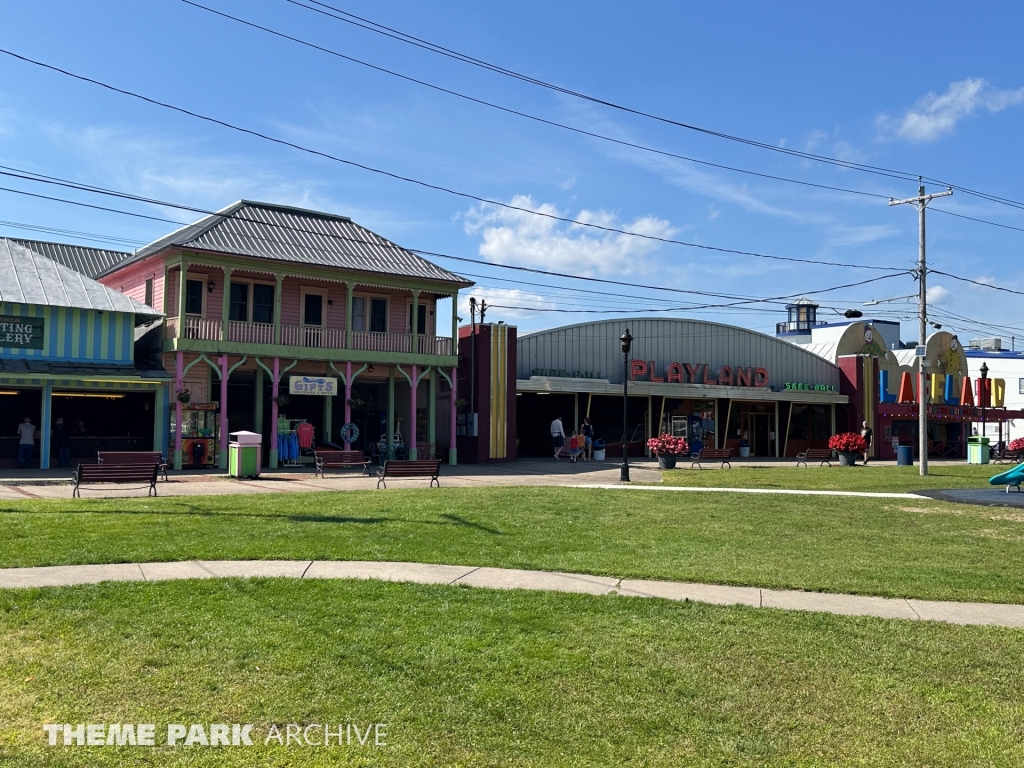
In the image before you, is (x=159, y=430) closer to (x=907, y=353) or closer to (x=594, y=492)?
(x=594, y=492)

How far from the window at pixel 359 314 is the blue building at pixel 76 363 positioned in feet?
22.7

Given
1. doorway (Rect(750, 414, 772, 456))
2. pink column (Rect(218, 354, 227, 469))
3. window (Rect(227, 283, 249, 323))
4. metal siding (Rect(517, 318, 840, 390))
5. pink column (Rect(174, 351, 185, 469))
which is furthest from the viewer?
doorway (Rect(750, 414, 772, 456))

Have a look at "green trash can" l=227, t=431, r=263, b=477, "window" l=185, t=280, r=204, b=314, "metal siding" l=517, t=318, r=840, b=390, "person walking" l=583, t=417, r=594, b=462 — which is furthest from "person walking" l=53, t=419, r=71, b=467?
"person walking" l=583, t=417, r=594, b=462

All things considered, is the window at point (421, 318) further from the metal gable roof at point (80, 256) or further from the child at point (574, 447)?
the metal gable roof at point (80, 256)

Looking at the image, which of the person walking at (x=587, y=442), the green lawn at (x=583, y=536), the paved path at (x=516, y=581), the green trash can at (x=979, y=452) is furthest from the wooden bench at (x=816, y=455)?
the paved path at (x=516, y=581)

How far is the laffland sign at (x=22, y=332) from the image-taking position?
2456 centimetres

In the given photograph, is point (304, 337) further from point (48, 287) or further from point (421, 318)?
point (48, 287)

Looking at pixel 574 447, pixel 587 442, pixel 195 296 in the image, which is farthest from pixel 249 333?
pixel 587 442

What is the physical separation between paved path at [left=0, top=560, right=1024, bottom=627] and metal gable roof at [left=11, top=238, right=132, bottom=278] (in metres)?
27.8

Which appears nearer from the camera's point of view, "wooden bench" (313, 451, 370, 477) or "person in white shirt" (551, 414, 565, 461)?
"wooden bench" (313, 451, 370, 477)

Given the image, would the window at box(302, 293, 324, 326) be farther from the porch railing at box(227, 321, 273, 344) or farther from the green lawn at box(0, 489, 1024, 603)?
the green lawn at box(0, 489, 1024, 603)

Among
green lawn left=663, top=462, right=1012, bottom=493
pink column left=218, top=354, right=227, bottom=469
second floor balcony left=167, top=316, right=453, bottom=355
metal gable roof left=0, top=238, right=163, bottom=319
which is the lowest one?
green lawn left=663, top=462, right=1012, bottom=493

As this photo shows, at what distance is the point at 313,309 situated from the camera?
3147cm

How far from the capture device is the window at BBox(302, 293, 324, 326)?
3125 centimetres
